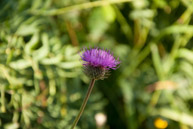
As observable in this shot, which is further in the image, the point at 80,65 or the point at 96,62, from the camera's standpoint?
the point at 80,65

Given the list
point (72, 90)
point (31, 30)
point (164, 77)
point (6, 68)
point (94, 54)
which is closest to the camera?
point (94, 54)

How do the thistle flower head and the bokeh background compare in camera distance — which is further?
the bokeh background

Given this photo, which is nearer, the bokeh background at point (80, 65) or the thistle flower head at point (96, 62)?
the thistle flower head at point (96, 62)

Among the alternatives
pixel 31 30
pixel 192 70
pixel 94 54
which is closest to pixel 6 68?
pixel 31 30

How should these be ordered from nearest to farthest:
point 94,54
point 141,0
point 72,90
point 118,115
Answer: point 94,54 → point 72,90 → point 141,0 → point 118,115

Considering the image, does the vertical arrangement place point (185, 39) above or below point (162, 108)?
above

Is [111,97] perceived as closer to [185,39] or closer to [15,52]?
[185,39]

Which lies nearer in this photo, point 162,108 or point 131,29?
point 162,108

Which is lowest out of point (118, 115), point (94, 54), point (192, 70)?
point (118, 115)
